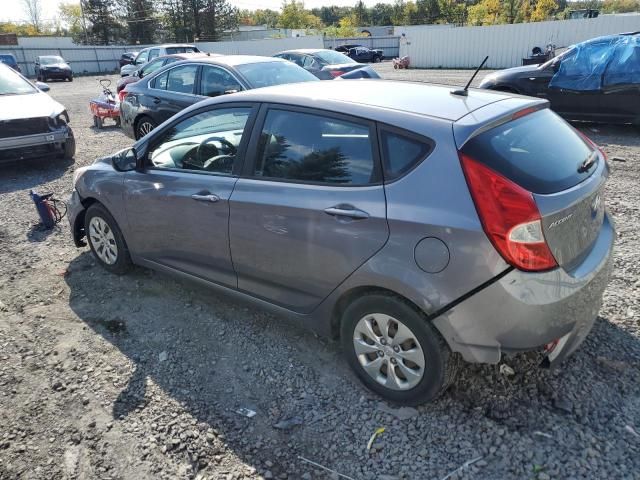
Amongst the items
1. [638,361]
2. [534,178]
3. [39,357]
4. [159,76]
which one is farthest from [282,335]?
[159,76]

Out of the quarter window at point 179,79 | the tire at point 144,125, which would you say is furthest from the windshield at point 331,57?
the tire at point 144,125

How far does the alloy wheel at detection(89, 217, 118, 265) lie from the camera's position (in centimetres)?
429

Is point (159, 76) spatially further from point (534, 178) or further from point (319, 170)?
point (534, 178)

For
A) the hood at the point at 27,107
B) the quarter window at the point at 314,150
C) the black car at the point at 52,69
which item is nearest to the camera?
the quarter window at the point at 314,150

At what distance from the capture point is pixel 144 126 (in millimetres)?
8586

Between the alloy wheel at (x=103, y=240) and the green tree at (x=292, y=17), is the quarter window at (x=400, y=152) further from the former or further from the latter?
the green tree at (x=292, y=17)

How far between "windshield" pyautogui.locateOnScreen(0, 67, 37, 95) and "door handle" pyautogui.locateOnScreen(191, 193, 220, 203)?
23.0ft

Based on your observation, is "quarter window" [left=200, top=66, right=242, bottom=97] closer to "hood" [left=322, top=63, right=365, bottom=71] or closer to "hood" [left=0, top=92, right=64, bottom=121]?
"hood" [left=0, top=92, right=64, bottom=121]

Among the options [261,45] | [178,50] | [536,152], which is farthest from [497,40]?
[536,152]

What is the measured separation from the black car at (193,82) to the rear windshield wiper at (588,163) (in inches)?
204

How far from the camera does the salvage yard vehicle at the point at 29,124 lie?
7.45m

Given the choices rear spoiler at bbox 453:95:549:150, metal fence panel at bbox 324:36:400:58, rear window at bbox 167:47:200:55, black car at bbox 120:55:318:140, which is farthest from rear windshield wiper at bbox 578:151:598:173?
metal fence panel at bbox 324:36:400:58

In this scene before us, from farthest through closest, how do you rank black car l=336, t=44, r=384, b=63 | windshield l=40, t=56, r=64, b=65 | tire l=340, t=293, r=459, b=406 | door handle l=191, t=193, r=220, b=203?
black car l=336, t=44, r=384, b=63 → windshield l=40, t=56, r=64, b=65 → door handle l=191, t=193, r=220, b=203 → tire l=340, t=293, r=459, b=406

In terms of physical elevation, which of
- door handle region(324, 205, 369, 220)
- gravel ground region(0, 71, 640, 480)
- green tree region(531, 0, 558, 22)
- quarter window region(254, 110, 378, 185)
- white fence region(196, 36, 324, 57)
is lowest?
gravel ground region(0, 71, 640, 480)
